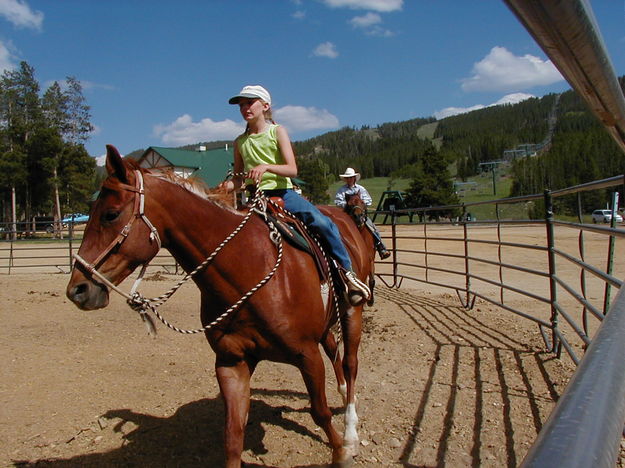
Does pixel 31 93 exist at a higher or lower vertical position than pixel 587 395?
higher

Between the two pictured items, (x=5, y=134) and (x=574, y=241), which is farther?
(x=5, y=134)

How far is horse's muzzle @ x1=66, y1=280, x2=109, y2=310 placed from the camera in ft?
7.39

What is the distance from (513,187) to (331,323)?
78.7 m

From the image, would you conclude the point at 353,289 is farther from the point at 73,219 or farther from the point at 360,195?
the point at 73,219

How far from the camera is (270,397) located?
438cm

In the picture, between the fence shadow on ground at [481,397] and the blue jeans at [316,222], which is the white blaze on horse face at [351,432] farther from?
the blue jeans at [316,222]

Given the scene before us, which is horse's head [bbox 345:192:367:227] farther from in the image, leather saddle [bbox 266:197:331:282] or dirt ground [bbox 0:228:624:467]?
leather saddle [bbox 266:197:331:282]

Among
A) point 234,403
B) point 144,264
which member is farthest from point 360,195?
point 144,264

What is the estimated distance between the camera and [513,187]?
74.9 m

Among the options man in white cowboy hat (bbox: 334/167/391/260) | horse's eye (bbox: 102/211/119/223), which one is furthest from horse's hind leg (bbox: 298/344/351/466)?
man in white cowboy hat (bbox: 334/167/391/260)

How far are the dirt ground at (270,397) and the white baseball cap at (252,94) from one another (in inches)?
99.6

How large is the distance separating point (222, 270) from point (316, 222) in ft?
3.10

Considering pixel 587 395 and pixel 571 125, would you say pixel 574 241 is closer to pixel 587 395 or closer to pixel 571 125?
pixel 587 395

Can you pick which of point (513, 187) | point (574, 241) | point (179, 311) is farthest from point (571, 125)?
point (179, 311)
